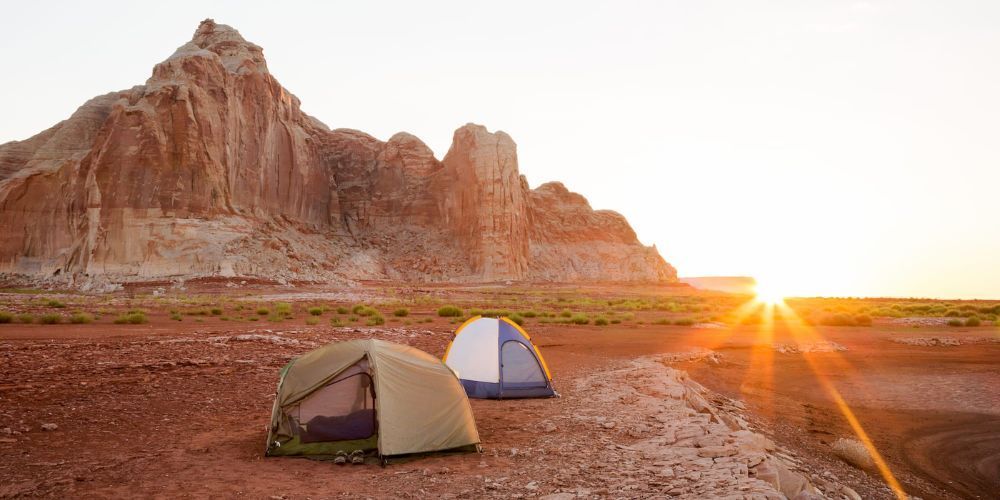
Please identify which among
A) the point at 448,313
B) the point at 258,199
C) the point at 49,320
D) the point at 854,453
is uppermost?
the point at 258,199

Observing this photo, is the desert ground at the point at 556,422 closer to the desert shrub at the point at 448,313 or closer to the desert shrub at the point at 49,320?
the desert shrub at the point at 49,320

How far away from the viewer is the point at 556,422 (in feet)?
31.7

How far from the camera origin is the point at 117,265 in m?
58.5

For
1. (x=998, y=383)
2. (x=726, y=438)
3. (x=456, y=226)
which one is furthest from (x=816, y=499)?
(x=456, y=226)

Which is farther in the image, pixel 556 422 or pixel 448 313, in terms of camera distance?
pixel 448 313

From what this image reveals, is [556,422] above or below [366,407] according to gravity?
below

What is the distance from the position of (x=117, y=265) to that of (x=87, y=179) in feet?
39.4

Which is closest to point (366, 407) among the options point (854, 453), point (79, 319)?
point (854, 453)

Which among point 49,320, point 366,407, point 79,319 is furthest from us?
point 79,319

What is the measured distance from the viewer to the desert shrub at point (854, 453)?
8.68 metres

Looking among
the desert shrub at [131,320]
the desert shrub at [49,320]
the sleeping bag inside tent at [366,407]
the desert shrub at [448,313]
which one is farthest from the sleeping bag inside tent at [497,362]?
the desert shrub at [448,313]

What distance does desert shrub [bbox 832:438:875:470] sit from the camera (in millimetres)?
8680

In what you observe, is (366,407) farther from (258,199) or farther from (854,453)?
(258,199)

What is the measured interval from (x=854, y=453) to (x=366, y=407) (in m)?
7.24
